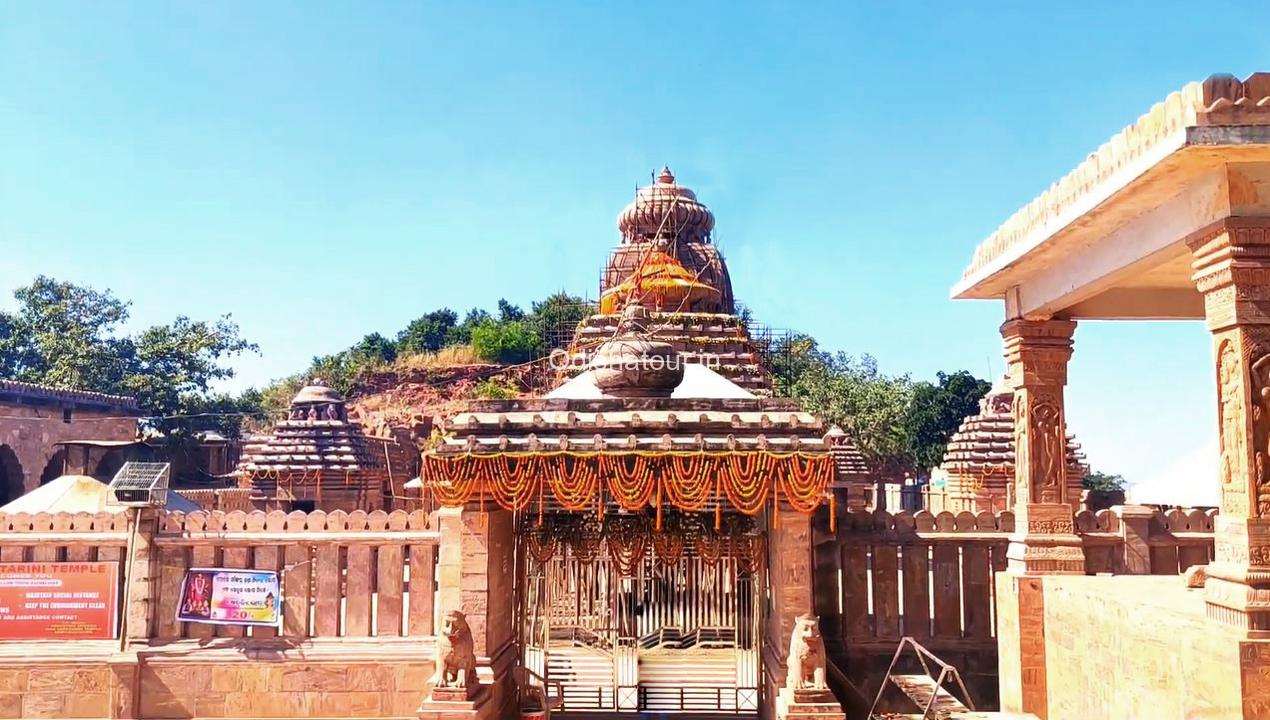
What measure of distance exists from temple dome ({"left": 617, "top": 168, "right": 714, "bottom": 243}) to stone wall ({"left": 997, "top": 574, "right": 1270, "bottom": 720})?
1020 inches

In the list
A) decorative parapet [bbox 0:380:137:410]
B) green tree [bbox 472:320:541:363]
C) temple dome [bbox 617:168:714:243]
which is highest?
temple dome [bbox 617:168:714:243]

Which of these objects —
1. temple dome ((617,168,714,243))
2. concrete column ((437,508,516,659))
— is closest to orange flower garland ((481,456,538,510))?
concrete column ((437,508,516,659))

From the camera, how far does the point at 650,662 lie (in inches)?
546

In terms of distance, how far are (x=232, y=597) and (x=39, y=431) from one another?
26.4m

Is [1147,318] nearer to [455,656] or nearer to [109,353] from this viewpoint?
[455,656]

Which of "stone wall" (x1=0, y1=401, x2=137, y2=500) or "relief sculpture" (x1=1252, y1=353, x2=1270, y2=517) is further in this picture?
"stone wall" (x1=0, y1=401, x2=137, y2=500)

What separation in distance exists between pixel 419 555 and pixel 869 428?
35.7 metres

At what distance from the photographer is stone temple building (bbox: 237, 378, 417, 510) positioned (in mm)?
25422

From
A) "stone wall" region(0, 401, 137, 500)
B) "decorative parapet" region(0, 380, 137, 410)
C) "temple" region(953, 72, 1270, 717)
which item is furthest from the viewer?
"stone wall" region(0, 401, 137, 500)

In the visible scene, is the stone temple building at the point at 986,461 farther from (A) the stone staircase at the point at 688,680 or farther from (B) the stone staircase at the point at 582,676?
(B) the stone staircase at the point at 582,676

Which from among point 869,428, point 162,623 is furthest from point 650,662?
point 869,428

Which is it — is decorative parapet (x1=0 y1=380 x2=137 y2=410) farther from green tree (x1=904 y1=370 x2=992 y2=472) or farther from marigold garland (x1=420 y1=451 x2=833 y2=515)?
green tree (x1=904 y1=370 x2=992 y2=472)

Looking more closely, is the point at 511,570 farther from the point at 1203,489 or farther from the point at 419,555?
the point at 1203,489

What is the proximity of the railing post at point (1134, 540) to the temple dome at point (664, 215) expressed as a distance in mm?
24042
